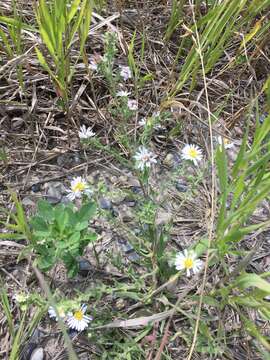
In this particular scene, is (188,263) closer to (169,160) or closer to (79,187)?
(79,187)

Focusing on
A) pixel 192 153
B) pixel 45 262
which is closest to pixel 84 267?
pixel 45 262

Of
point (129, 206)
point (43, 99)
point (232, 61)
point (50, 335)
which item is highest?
point (232, 61)

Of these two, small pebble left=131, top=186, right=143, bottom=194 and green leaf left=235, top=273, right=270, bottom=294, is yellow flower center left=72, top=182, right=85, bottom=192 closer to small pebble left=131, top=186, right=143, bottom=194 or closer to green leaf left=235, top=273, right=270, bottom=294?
small pebble left=131, top=186, right=143, bottom=194

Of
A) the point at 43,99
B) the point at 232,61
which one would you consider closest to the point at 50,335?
the point at 43,99

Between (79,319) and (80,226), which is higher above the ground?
(80,226)

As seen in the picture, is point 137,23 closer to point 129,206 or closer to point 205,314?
point 129,206

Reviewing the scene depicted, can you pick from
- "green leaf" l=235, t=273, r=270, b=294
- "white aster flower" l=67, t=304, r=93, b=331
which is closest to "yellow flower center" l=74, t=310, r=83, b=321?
"white aster flower" l=67, t=304, r=93, b=331

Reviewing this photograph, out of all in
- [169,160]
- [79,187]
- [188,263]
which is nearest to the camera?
[188,263]

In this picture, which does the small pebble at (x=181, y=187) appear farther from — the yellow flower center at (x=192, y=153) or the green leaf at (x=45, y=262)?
the green leaf at (x=45, y=262)
